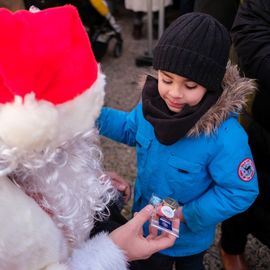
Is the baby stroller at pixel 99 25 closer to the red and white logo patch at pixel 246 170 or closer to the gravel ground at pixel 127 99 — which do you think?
the gravel ground at pixel 127 99

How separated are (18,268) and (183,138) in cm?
66

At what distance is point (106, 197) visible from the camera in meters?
1.05

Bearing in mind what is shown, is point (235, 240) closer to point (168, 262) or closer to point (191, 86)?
point (168, 262)

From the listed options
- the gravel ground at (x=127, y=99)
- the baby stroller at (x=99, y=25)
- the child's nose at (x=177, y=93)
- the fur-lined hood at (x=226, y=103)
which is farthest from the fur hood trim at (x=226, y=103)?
the baby stroller at (x=99, y=25)

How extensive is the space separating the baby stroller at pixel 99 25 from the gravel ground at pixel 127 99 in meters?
0.16

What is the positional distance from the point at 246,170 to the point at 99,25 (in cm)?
292

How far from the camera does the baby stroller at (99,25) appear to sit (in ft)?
11.7

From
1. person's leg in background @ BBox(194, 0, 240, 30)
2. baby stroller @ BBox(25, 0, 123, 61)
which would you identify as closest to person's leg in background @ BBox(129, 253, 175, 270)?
person's leg in background @ BBox(194, 0, 240, 30)

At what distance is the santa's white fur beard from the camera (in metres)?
0.77

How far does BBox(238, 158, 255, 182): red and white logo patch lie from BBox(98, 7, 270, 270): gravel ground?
1.48 ft

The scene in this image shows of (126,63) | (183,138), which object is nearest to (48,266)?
(183,138)

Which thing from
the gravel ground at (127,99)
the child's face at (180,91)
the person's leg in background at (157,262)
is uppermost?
the child's face at (180,91)

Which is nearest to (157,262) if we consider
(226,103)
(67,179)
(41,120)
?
(226,103)

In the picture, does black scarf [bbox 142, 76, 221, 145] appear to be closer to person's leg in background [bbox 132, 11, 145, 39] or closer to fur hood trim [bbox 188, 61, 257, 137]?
fur hood trim [bbox 188, 61, 257, 137]
